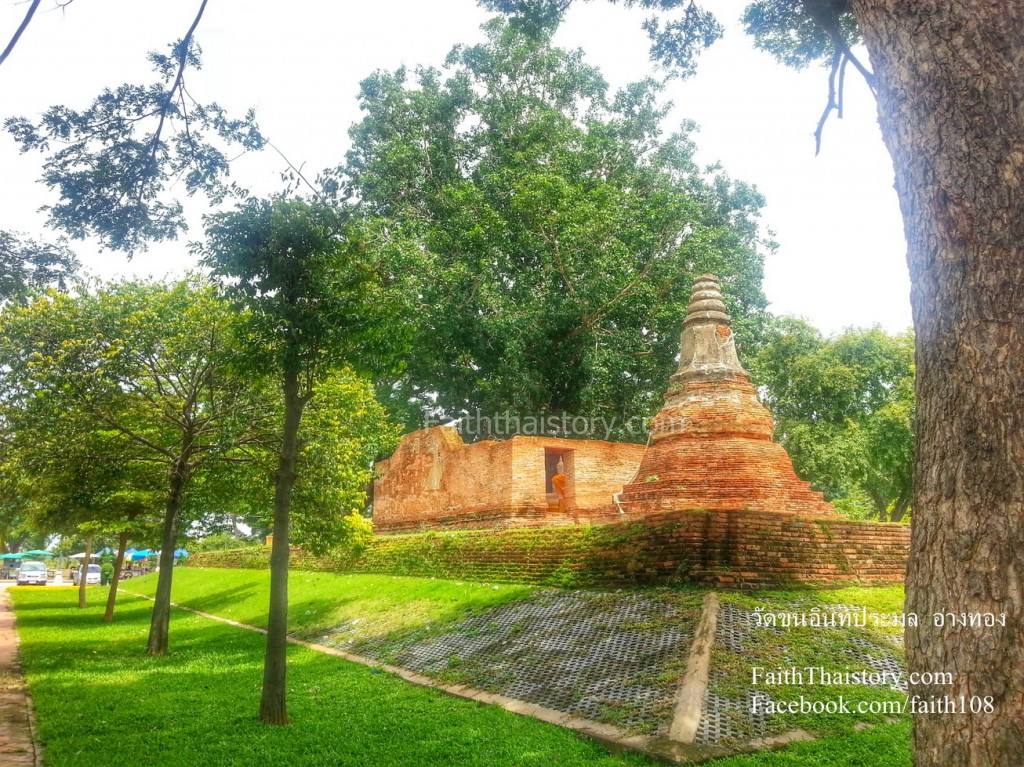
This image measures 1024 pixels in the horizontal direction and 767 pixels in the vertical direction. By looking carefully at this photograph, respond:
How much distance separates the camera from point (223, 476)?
11.1 metres

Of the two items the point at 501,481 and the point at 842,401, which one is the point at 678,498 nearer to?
the point at 501,481

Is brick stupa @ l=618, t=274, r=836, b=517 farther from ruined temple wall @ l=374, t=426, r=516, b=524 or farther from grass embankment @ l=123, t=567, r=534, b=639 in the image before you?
ruined temple wall @ l=374, t=426, r=516, b=524

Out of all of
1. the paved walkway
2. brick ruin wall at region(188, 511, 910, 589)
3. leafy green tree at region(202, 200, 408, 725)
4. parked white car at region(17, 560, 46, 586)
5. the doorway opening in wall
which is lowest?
parked white car at region(17, 560, 46, 586)

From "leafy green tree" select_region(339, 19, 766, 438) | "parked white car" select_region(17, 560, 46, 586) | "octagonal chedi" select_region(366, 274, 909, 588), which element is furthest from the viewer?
"parked white car" select_region(17, 560, 46, 586)

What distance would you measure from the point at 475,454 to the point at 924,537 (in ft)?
45.6

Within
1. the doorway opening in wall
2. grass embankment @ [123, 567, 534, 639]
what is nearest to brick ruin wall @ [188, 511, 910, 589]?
grass embankment @ [123, 567, 534, 639]

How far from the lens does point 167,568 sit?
10250 mm

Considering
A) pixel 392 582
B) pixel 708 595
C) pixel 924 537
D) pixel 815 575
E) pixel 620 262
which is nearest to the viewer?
pixel 924 537

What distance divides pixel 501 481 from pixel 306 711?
927cm

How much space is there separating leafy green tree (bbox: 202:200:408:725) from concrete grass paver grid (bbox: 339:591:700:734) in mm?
2134

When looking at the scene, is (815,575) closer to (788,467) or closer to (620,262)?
(788,467)

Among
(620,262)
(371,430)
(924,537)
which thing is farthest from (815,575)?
(620,262)

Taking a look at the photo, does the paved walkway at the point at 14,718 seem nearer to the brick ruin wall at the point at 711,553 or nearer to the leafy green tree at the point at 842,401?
the brick ruin wall at the point at 711,553

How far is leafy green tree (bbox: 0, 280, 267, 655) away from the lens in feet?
32.7
